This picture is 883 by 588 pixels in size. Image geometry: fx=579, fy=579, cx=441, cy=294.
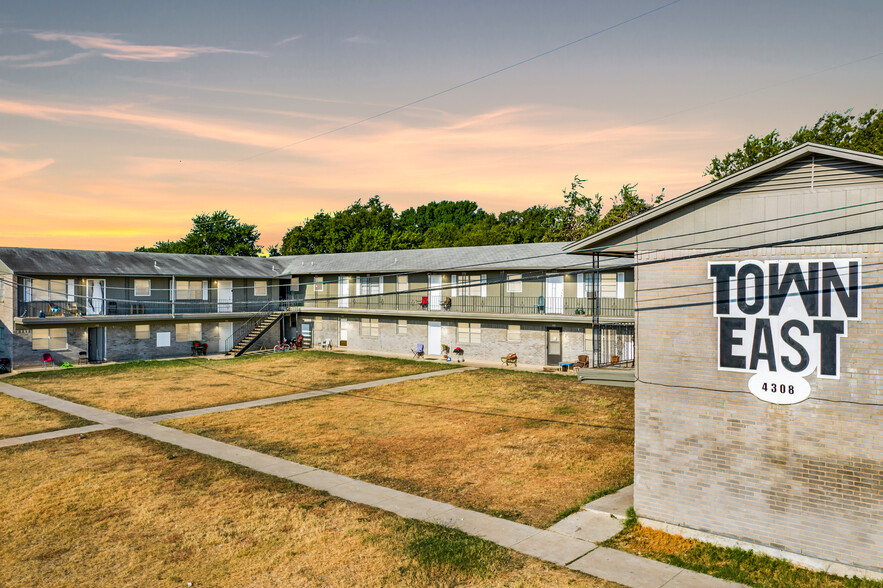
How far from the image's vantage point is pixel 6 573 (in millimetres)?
10352

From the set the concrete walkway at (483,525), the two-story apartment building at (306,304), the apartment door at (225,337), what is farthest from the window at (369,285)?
the concrete walkway at (483,525)

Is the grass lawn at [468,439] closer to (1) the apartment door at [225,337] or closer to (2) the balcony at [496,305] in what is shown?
(2) the balcony at [496,305]

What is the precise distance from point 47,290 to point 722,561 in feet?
135

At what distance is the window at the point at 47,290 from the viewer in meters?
37.0

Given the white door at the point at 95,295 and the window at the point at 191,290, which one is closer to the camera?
the white door at the point at 95,295

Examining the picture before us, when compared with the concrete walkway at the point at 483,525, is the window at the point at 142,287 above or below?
above

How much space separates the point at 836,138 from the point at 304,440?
141 ft

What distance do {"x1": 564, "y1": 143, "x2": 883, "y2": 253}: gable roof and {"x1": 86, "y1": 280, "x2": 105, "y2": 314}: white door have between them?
37428 millimetres

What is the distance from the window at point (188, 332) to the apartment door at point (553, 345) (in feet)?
88.1

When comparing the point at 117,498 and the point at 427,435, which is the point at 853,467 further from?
the point at 117,498

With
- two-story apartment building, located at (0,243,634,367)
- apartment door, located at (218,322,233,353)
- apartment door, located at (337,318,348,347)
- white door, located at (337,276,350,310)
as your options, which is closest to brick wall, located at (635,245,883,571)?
two-story apartment building, located at (0,243,634,367)

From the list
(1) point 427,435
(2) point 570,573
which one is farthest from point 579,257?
(2) point 570,573

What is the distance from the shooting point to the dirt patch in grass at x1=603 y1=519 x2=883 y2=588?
9695 millimetres

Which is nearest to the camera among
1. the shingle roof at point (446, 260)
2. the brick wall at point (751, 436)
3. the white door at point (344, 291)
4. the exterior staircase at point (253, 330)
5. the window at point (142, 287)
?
the brick wall at point (751, 436)
